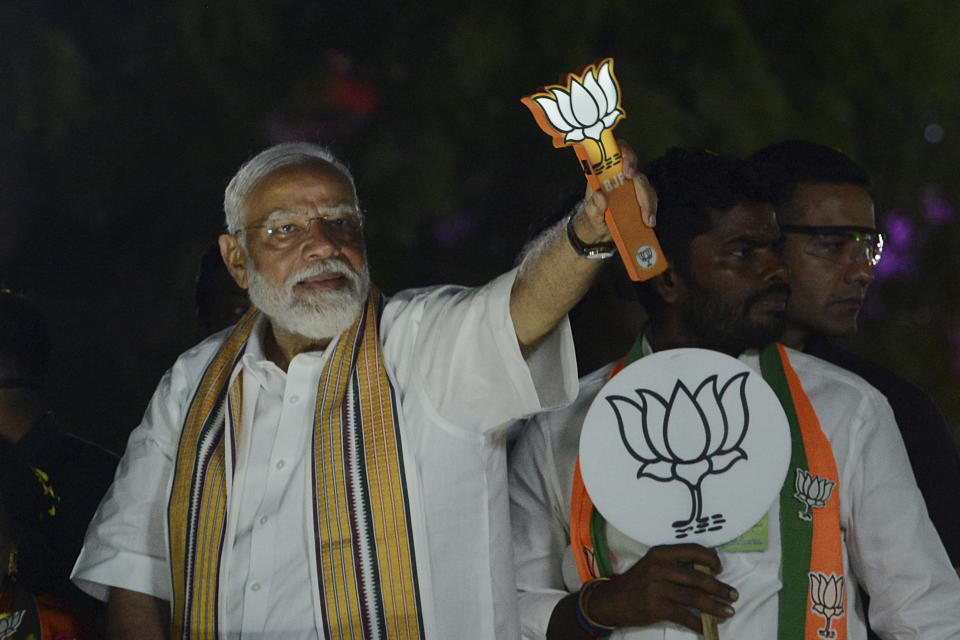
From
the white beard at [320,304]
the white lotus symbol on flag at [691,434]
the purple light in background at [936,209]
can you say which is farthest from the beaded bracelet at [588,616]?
the purple light in background at [936,209]

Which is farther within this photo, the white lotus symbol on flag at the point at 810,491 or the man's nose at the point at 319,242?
the man's nose at the point at 319,242

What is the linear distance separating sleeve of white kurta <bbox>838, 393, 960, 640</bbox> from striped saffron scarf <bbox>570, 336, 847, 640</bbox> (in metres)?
0.05

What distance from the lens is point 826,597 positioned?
7.02ft

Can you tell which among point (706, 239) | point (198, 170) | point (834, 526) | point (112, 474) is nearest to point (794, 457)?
point (834, 526)

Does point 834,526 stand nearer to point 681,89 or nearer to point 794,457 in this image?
point 794,457

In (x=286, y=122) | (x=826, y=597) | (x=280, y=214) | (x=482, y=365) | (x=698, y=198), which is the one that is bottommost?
(x=826, y=597)

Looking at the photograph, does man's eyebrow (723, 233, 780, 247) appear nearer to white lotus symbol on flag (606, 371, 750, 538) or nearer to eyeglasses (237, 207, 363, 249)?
white lotus symbol on flag (606, 371, 750, 538)

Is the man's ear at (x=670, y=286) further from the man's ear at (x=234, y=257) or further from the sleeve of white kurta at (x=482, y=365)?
the man's ear at (x=234, y=257)

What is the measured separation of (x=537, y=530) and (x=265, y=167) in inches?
42.6

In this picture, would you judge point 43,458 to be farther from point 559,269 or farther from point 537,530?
point 559,269

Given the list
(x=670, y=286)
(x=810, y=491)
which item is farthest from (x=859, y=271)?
(x=810, y=491)

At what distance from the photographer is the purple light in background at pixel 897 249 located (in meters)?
3.64

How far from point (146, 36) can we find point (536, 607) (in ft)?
9.04

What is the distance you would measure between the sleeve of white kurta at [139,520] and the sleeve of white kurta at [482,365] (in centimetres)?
70
